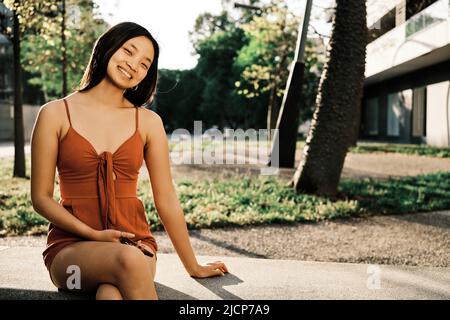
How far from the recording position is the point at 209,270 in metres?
2.87

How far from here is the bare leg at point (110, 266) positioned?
198 cm

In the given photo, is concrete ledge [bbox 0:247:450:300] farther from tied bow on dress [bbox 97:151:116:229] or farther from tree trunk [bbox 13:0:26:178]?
tree trunk [bbox 13:0:26:178]

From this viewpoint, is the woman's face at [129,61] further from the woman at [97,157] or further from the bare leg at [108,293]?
the bare leg at [108,293]

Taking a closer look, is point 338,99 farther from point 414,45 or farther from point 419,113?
point 419,113

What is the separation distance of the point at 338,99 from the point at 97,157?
17.8 feet

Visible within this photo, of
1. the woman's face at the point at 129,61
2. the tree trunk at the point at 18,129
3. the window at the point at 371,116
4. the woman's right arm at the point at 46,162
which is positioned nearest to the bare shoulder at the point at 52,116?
the woman's right arm at the point at 46,162

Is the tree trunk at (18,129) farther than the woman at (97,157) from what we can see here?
Yes

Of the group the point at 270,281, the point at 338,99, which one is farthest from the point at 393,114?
the point at 270,281

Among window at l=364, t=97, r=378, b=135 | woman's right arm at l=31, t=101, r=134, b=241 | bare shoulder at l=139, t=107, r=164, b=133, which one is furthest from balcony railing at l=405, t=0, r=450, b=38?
woman's right arm at l=31, t=101, r=134, b=241

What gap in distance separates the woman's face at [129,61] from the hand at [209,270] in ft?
3.59

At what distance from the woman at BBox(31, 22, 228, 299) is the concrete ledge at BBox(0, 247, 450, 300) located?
292mm

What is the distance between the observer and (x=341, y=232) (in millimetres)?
5387

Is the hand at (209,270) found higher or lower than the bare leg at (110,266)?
lower

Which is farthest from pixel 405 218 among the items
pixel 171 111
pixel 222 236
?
pixel 171 111
